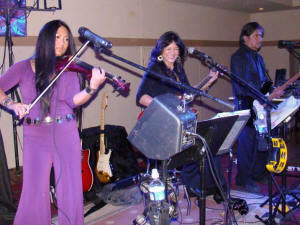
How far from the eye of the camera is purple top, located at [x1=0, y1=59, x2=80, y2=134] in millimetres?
2637

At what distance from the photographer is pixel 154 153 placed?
6.71 ft

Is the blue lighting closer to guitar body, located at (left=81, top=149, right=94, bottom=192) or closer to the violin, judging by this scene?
guitar body, located at (left=81, top=149, right=94, bottom=192)

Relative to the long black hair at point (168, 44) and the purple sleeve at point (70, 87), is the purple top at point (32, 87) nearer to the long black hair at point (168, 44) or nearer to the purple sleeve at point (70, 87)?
the purple sleeve at point (70, 87)

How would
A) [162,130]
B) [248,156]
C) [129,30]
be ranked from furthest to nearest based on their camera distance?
[129,30]
[248,156]
[162,130]

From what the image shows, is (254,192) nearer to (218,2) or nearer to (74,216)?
(74,216)

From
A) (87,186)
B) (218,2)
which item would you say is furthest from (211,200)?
(218,2)

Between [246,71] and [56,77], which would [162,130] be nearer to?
[56,77]

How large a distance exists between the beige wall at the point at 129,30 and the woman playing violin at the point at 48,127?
2.05 meters

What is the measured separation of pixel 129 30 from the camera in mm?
5883

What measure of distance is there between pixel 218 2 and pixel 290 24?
224cm

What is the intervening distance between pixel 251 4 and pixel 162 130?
6.22 m

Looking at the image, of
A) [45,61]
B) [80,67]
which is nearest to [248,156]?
[80,67]

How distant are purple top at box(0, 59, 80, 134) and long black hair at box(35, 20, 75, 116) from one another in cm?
4

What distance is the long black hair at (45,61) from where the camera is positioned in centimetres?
262
